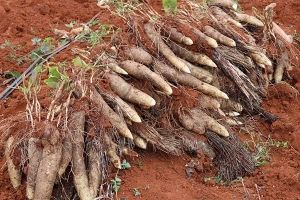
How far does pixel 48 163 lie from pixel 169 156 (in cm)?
108

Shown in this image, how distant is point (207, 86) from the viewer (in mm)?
3965

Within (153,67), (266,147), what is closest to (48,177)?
(153,67)

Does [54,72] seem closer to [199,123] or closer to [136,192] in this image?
[136,192]

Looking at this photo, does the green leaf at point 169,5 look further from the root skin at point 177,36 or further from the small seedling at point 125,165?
the small seedling at point 125,165

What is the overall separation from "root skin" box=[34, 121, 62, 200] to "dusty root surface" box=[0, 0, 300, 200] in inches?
10.1

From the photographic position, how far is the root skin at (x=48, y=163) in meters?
2.97

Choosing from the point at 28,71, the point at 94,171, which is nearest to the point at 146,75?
the point at 94,171

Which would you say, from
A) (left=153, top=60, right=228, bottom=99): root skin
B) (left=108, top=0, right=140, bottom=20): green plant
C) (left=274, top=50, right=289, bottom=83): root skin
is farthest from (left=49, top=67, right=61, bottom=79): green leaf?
(left=274, top=50, right=289, bottom=83): root skin

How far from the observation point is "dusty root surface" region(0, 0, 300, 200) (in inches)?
131

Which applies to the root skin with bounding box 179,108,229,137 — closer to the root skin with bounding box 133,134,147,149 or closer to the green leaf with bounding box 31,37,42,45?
the root skin with bounding box 133,134,147,149

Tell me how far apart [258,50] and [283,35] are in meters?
0.65

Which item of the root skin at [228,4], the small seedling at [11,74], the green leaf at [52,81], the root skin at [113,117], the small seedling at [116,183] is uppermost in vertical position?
the root skin at [228,4]

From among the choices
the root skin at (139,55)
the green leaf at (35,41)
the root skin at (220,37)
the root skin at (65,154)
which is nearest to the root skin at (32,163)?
the root skin at (65,154)

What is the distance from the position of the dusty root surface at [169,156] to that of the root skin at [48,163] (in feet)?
0.84
